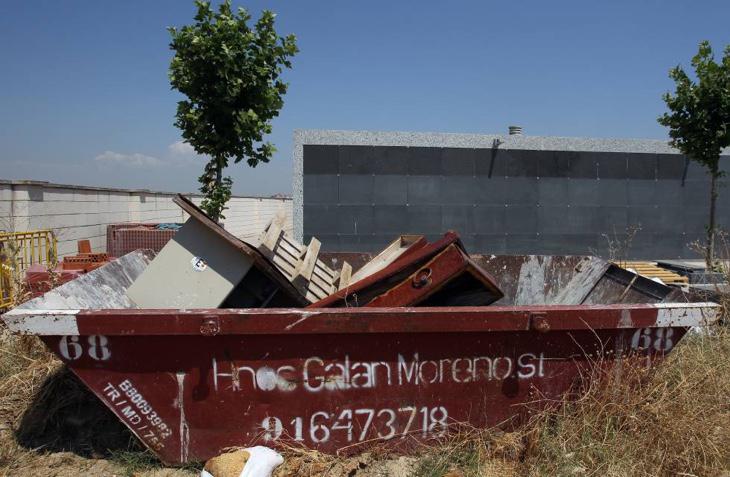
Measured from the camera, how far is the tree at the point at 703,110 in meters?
8.08

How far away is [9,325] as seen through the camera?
99.9 inches

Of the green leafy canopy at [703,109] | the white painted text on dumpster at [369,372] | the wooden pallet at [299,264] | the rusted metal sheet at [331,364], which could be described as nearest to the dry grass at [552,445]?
the rusted metal sheet at [331,364]

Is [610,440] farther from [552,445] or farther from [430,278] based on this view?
[430,278]

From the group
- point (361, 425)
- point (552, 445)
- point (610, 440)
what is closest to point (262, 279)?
point (361, 425)

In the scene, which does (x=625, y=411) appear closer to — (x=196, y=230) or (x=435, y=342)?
(x=435, y=342)

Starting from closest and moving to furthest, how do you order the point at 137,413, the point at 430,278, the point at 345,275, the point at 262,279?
the point at 137,413, the point at 430,278, the point at 262,279, the point at 345,275

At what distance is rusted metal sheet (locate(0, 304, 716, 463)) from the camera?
2.68m

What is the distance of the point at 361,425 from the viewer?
2.87 meters

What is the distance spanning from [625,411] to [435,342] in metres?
1.16

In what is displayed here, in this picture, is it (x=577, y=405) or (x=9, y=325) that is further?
(x=577, y=405)

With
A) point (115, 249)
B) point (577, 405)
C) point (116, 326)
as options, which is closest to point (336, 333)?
point (116, 326)

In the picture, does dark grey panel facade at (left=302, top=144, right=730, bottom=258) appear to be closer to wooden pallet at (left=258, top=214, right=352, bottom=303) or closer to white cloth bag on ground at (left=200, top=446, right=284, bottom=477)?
wooden pallet at (left=258, top=214, right=352, bottom=303)

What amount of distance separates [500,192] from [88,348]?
11183 millimetres

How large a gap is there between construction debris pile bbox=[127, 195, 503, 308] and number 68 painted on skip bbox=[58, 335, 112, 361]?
650mm
